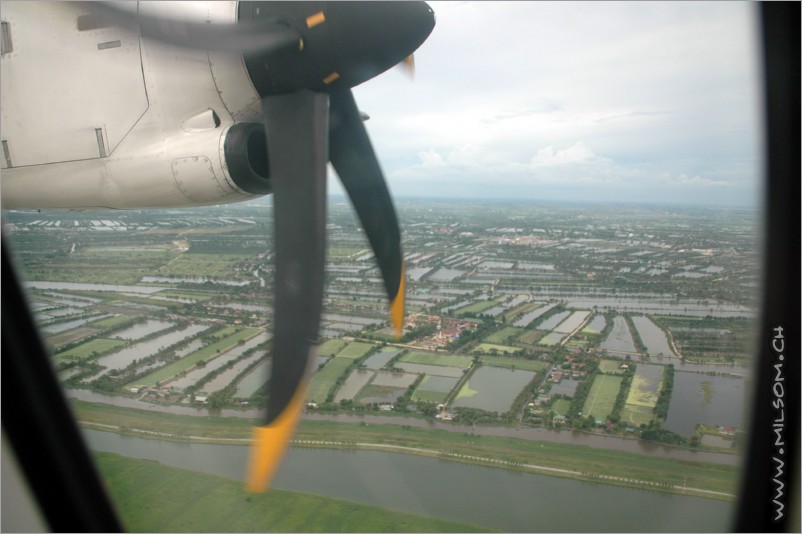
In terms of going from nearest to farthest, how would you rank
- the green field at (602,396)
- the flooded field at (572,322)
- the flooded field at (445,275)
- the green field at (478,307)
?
1. the green field at (602,396)
2. the flooded field at (572,322)
3. the green field at (478,307)
4. the flooded field at (445,275)

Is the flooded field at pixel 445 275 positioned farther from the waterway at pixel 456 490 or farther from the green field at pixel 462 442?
the waterway at pixel 456 490

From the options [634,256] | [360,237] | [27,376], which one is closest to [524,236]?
[634,256]

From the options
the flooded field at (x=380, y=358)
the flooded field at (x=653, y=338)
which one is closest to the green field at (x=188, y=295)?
the flooded field at (x=380, y=358)

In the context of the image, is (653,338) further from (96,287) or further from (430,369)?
(96,287)

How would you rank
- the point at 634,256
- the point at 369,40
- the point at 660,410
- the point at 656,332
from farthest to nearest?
the point at 634,256
the point at 656,332
the point at 660,410
the point at 369,40

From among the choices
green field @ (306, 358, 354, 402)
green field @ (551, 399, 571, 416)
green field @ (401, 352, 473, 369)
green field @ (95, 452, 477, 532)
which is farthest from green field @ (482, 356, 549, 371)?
green field @ (95, 452, 477, 532)

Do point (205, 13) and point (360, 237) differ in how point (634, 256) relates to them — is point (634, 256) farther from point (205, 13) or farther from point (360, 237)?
point (205, 13)
